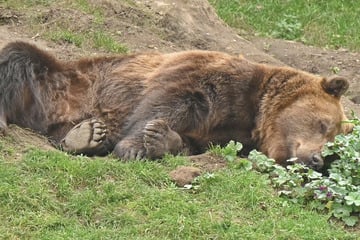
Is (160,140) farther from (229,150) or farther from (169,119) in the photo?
(229,150)

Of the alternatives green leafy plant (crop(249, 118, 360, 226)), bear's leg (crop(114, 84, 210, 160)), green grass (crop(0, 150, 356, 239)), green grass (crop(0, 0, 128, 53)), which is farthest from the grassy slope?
green grass (crop(0, 0, 128, 53))

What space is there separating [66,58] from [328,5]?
6.36m

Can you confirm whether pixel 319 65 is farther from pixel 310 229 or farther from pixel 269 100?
pixel 310 229

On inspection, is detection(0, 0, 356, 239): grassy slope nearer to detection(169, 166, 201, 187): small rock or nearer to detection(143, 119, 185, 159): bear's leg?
detection(169, 166, 201, 187): small rock

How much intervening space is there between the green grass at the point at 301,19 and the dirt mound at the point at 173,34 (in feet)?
2.82

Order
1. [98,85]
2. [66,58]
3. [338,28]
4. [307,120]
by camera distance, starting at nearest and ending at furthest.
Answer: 1. [307,120]
2. [98,85]
3. [66,58]
4. [338,28]

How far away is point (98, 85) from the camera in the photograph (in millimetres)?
7516

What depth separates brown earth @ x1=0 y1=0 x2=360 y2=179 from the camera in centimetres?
933

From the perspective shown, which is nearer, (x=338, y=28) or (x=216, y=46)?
(x=216, y=46)

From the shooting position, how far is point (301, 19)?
13.3m

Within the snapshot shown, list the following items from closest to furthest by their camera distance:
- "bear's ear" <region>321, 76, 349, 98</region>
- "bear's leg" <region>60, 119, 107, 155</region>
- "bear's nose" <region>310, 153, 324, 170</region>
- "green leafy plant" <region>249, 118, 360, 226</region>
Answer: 1. "green leafy plant" <region>249, 118, 360, 226</region>
2. "bear's nose" <region>310, 153, 324, 170</region>
3. "bear's leg" <region>60, 119, 107, 155</region>
4. "bear's ear" <region>321, 76, 349, 98</region>

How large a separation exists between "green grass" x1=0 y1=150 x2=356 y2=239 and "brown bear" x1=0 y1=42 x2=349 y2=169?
625mm

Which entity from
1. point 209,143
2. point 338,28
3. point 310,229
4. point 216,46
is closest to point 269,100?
point 209,143

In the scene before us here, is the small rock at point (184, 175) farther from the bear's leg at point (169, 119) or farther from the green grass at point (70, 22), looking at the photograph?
the green grass at point (70, 22)
